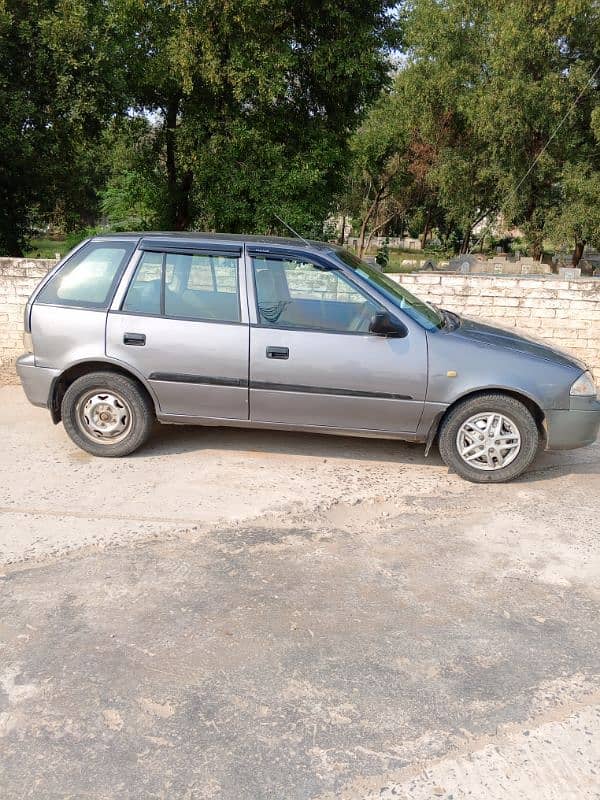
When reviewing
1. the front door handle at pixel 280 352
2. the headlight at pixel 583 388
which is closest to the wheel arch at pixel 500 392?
the headlight at pixel 583 388

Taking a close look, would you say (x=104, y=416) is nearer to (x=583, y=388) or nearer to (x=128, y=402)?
(x=128, y=402)

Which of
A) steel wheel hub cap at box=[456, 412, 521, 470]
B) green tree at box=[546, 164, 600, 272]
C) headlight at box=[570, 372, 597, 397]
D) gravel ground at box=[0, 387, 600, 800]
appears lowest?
gravel ground at box=[0, 387, 600, 800]

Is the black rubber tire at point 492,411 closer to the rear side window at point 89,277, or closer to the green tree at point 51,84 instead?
the rear side window at point 89,277

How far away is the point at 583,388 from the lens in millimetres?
4949

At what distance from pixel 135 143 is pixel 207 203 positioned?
8.75ft

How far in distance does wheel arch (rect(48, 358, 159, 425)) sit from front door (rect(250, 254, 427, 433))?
88 centimetres

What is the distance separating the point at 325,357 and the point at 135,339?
148 centimetres

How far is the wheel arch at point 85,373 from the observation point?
5203 mm

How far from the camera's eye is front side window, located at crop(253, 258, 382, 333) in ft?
16.6

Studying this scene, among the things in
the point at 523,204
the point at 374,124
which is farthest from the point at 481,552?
the point at 374,124

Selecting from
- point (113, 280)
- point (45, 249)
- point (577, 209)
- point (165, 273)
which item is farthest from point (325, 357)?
point (45, 249)

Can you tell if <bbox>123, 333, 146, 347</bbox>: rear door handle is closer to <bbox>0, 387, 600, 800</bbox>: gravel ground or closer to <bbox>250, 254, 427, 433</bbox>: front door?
<bbox>250, 254, 427, 433</bbox>: front door

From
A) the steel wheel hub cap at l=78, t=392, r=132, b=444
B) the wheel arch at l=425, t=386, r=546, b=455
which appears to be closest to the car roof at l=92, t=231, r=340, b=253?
the steel wheel hub cap at l=78, t=392, r=132, b=444

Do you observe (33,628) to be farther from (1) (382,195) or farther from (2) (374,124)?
(1) (382,195)
